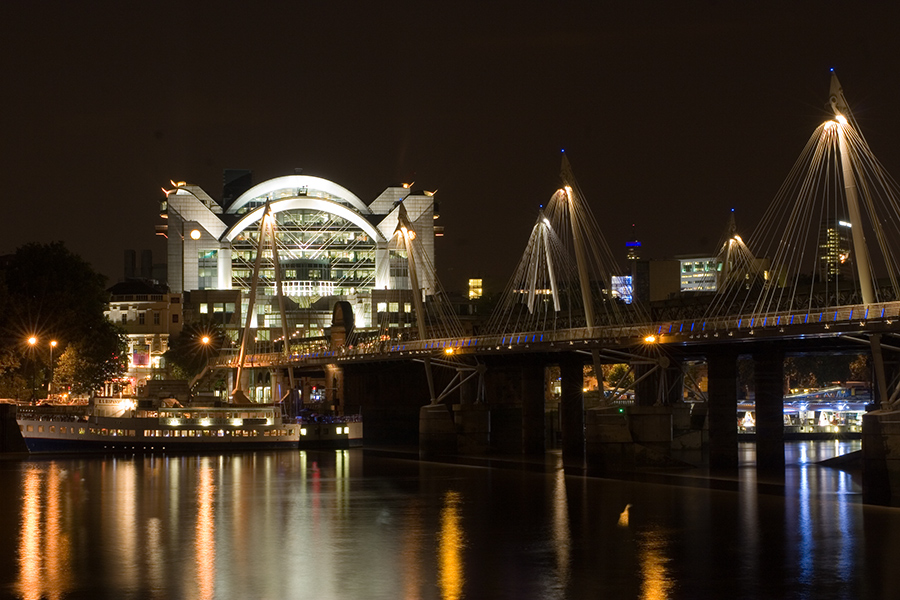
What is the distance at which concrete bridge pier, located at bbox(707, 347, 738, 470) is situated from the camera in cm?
8381

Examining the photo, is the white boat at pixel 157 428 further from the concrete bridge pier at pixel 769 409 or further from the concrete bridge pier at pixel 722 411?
the concrete bridge pier at pixel 769 409

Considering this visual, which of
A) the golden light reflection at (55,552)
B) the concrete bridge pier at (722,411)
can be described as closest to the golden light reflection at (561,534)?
the golden light reflection at (55,552)

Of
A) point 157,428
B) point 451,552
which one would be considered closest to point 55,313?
point 157,428

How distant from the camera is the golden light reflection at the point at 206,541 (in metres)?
A: 38.7

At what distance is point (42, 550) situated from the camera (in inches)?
1797

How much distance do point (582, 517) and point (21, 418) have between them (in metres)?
59.3

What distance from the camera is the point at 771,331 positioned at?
7019 cm

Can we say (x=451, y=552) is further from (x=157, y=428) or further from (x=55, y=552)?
(x=157, y=428)

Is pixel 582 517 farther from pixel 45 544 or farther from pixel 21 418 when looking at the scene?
pixel 21 418

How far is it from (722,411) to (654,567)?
1752 inches

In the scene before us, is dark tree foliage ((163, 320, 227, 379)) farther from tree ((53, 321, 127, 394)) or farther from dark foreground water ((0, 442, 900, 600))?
dark foreground water ((0, 442, 900, 600))

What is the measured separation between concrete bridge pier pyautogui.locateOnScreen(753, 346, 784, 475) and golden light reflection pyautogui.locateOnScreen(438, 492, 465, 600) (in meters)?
28.2

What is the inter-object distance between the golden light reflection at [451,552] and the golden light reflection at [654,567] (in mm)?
5547

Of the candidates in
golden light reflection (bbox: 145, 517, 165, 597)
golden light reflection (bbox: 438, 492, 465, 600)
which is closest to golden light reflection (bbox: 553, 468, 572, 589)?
golden light reflection (bbox: 438, 492, 465, 600)
